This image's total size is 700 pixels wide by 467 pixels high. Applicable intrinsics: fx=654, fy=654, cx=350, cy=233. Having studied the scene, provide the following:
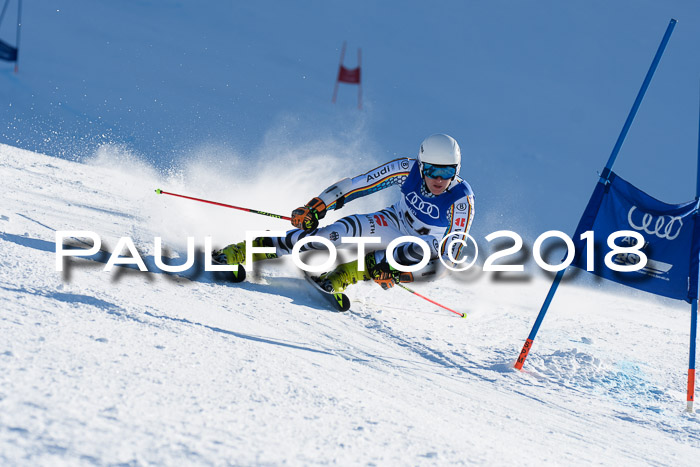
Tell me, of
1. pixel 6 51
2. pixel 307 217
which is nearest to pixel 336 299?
pixel 307 217

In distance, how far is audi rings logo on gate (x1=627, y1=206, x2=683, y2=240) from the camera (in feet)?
14.4

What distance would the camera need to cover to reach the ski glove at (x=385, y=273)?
5184 mm

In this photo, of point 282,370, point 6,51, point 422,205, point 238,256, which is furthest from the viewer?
point 6,51

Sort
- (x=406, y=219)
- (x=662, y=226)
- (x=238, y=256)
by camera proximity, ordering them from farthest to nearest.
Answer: (x=406, y=219) → (x=238, y=256) → (x=662, y=226)

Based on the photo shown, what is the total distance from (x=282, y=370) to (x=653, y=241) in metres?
2.90

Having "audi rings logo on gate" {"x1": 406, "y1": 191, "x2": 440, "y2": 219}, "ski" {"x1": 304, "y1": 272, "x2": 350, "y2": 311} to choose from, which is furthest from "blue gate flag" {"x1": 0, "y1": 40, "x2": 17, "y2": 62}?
"ski" {"x1": 304, "y1": 272, "x2": 350, "y2": 311}

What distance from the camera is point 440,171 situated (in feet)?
16.4

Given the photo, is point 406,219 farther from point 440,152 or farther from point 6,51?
point 6,51

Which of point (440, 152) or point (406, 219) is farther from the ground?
point (440, 152)

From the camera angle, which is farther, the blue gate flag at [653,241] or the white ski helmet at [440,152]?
the white ski helmet at [440,152]

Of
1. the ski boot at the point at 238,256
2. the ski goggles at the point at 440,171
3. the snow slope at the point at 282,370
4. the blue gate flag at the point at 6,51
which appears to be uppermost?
the blue gate flag at the point at 6,51


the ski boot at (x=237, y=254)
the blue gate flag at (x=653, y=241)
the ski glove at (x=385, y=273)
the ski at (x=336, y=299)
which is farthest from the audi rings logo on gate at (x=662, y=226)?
the ski boot at (x=237, y=254)

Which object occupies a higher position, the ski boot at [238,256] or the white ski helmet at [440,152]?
the white ski helmet at [440,152]

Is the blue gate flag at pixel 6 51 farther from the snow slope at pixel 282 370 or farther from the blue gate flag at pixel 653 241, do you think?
the blue gate flag at pixel 653 241
